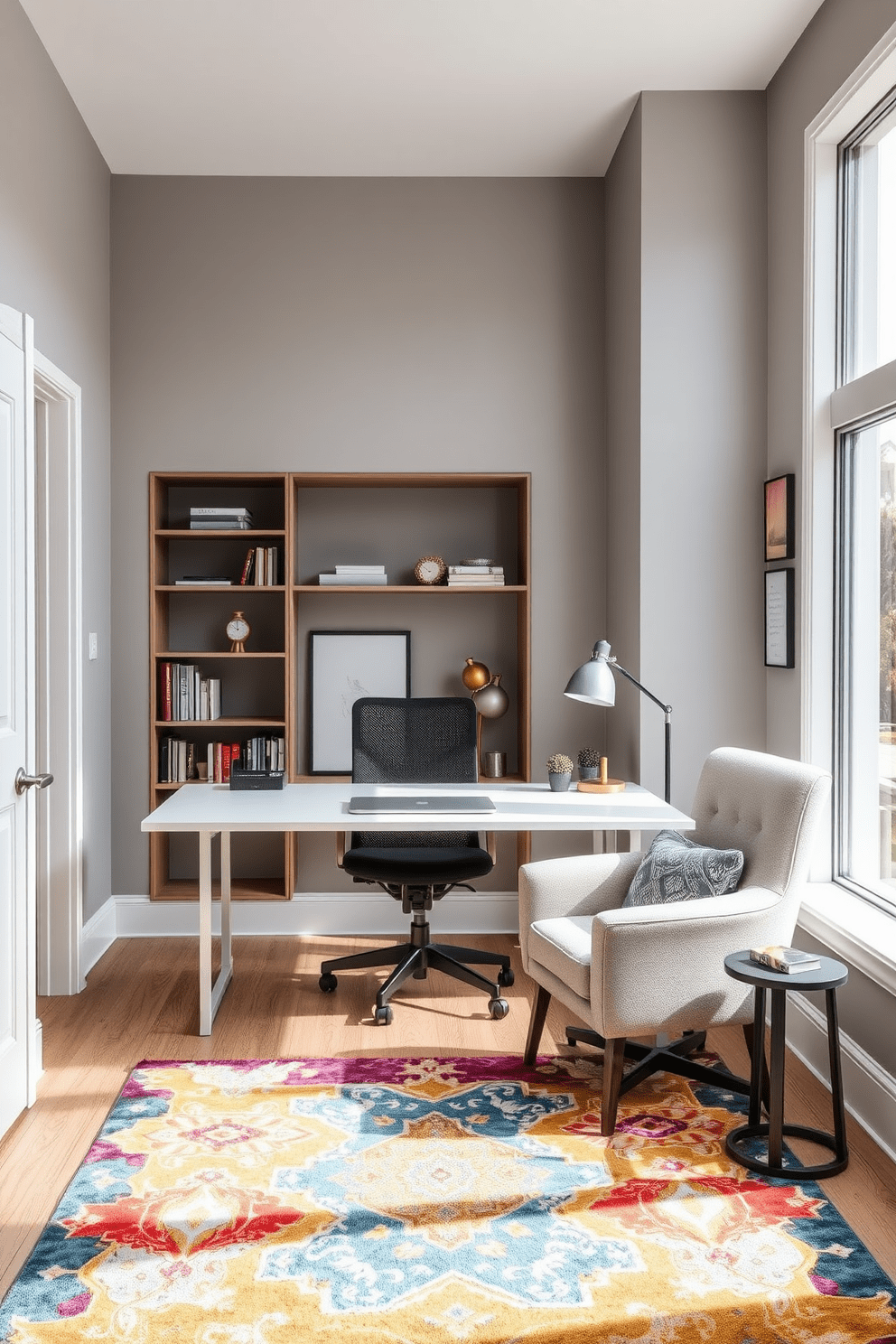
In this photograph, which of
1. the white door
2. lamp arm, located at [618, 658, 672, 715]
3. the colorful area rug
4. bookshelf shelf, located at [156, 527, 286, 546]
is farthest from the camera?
bookshelf shelf, located at [156, 527, 286, 546]

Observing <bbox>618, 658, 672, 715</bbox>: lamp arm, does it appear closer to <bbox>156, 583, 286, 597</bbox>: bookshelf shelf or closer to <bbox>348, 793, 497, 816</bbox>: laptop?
<bbox>348, 793, 497, 816</bbox>: laptop

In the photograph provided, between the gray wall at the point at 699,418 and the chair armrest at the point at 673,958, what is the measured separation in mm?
1190

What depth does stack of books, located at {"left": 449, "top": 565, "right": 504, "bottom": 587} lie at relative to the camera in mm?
4383

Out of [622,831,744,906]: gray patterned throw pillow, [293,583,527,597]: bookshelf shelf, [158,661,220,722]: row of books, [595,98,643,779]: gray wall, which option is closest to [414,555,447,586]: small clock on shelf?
[293,583,527,597]: bookshelf shelf

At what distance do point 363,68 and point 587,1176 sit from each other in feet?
11.3

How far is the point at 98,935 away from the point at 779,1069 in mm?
2719

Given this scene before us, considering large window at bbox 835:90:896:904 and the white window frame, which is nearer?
large window at bbox 835:90:896:904

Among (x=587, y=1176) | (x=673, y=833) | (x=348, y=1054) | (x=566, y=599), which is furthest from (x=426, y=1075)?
(x=566, y=599)

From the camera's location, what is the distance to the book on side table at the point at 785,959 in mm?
2447

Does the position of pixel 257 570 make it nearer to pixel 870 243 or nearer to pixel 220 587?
pixel 220 587

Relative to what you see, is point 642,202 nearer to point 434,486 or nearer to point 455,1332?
point 434,486

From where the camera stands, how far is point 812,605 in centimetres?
336

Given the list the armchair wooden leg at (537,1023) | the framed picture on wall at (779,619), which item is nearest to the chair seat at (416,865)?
the armchair wooden leg at (537,1023)

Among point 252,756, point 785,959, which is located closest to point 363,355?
point 252,756
